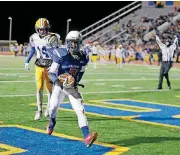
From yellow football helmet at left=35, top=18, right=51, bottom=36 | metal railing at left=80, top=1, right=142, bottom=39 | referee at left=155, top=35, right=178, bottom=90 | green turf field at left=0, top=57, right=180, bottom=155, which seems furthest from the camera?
metal railing at left=80, top=1, right=142, bottom=39

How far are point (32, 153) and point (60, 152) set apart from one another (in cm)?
37

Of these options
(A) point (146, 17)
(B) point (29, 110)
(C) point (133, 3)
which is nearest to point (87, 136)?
(B) point (29, 110)

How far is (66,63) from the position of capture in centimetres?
623

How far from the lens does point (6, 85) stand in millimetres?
14352

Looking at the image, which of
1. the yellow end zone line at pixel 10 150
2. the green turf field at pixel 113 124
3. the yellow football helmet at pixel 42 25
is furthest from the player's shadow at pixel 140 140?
the yellow football helmet at pixel 42 25

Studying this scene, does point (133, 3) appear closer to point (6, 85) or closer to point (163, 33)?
point (163, 33)

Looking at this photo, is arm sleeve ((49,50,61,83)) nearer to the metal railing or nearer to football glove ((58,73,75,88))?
football glove ((58,73,75,88))

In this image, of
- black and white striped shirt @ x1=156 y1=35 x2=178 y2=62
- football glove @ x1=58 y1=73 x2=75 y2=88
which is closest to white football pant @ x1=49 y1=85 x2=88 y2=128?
football glove @ x1=58 y1=73 x2=75 y2=88

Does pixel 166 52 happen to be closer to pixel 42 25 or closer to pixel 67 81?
pixel 42 25

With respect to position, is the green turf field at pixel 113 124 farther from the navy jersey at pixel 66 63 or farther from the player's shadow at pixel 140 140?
the navy jersey at pixel 66 63

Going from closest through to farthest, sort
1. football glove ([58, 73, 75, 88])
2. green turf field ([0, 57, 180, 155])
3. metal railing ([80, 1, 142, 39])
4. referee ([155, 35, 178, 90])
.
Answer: football glove ([58, 73, 75, 88]) → green turf field ([0, 57, 180, 155]) → referee ([155, 35, 178, 90]) → metal railing ([80, 1, 142, 39])

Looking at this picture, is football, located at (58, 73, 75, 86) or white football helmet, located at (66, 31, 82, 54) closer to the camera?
white football helmet, located at (66, 31, 82, 54)

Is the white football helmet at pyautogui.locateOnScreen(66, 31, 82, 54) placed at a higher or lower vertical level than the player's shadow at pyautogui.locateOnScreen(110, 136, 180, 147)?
higher

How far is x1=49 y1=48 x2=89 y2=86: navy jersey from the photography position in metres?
6.23
